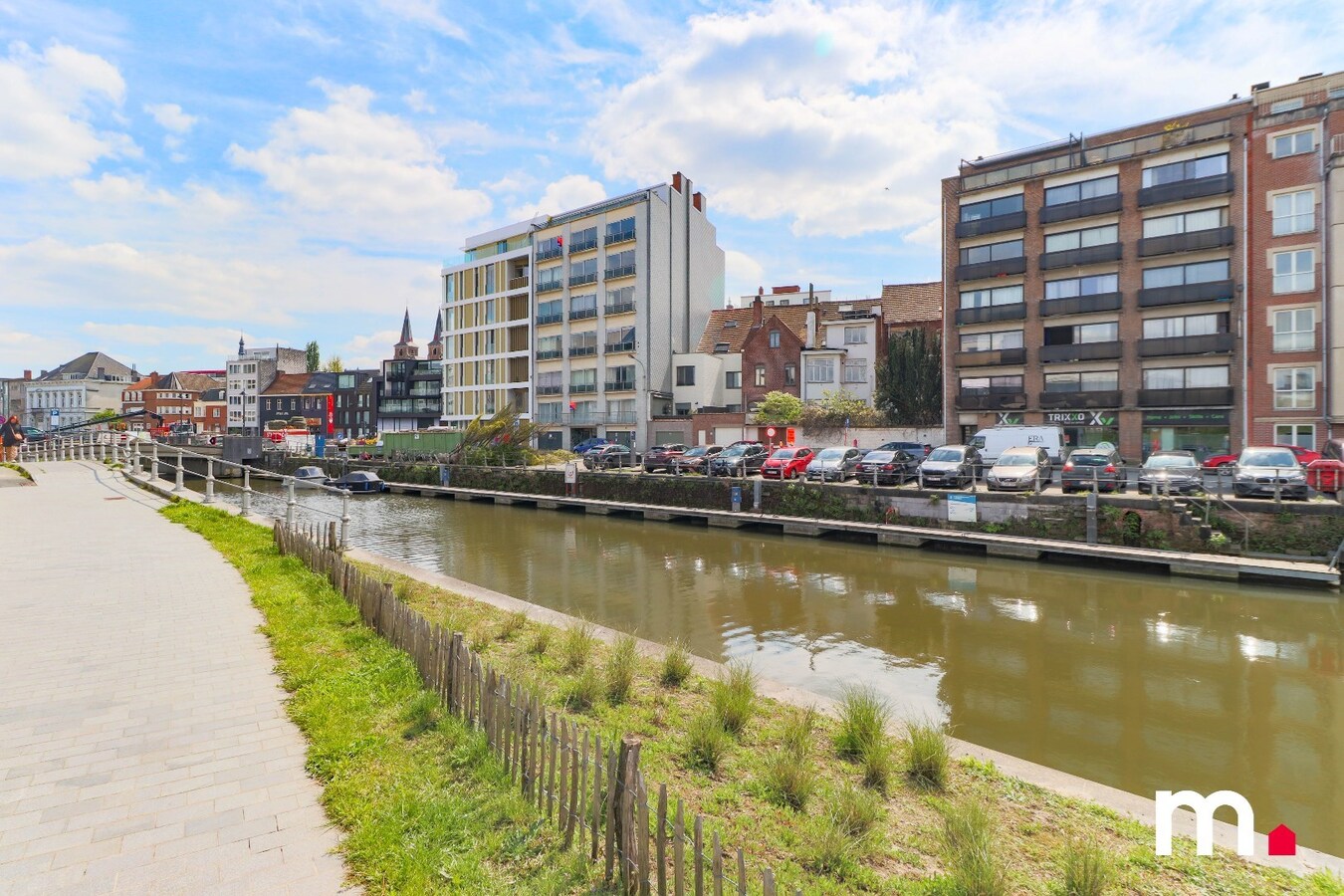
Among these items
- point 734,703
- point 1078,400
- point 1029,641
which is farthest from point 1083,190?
point 734,703

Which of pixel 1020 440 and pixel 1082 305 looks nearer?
pixel 1020 440

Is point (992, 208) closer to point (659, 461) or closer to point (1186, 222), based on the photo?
point (1186, 222)

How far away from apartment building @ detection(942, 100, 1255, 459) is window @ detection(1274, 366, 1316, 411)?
1578mm

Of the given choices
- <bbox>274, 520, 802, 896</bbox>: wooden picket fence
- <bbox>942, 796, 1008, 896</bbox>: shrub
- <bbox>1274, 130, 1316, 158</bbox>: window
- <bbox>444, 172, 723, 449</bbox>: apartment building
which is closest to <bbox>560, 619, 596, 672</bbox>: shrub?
<bbox>274, 520, 802, 896</bbox>: wooden picket fence

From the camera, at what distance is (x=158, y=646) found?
7.52 metres

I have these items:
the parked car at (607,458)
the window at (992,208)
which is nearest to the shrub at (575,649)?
the parked car at (607,458)

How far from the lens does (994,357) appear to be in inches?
1592

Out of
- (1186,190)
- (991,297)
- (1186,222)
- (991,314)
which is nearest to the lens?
(1186,190)

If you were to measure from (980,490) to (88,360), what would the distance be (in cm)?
15789

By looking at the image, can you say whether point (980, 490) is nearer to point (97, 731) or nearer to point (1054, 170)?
point (97, 731)

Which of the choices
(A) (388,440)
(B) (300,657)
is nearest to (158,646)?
(B) (300,657)

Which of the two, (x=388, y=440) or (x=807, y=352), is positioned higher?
(x=807, y=352)

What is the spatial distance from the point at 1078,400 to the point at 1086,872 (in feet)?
131

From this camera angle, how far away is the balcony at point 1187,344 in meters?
33.7
